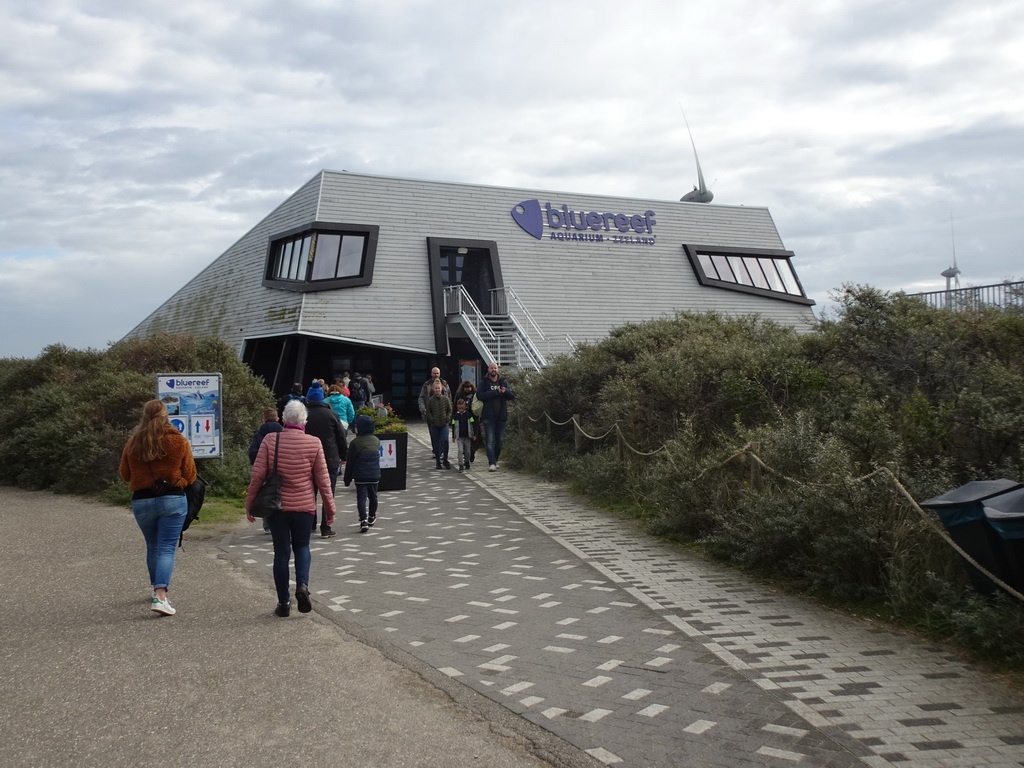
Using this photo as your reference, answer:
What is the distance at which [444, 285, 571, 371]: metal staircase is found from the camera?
28.2 m

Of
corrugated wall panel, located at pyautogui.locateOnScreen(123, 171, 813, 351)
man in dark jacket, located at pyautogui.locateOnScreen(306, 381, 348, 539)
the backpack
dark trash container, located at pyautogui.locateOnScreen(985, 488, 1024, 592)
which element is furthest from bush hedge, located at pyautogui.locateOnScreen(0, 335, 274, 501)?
dark trash container, located at pyautogui.locateOnScreen(985, 488, 1024, 592)

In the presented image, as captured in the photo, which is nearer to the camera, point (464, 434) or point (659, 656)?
point (659, 656)

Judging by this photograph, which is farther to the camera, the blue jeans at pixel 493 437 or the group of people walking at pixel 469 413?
the blue jeans at pixel 493 437

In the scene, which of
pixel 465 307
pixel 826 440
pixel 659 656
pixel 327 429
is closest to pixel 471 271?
pixel 465 307

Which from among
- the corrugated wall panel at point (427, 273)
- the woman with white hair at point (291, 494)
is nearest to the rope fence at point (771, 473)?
the woman with white hair at point (291, 494)

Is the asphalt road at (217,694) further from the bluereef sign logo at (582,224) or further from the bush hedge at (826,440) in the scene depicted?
the bluereef sign logo at (582,224)

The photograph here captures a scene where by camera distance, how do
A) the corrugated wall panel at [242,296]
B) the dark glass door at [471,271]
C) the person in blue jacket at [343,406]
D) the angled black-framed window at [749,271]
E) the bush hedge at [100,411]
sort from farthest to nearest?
the angled black-framed window at [749,271] < the dark glass door at [471,271] < the corrugated wall panel at [242,296] < the person in blue jacket at [343,406] < the bush hedge at [100,411]

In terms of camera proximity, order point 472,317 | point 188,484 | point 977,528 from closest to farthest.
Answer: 1. point 977,528
2. point 188,484
3. point 472,317

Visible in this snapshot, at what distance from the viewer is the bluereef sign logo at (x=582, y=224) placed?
3272cm

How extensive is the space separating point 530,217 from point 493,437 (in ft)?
57.8

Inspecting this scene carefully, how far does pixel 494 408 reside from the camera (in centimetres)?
1662

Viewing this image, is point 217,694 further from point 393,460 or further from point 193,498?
point 393,460

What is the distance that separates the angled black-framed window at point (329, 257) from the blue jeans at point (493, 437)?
506 inches

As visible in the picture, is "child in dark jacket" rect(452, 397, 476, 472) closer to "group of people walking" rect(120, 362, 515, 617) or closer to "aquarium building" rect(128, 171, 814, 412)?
"group of people walking" rect(120, 362, 515, 617)
